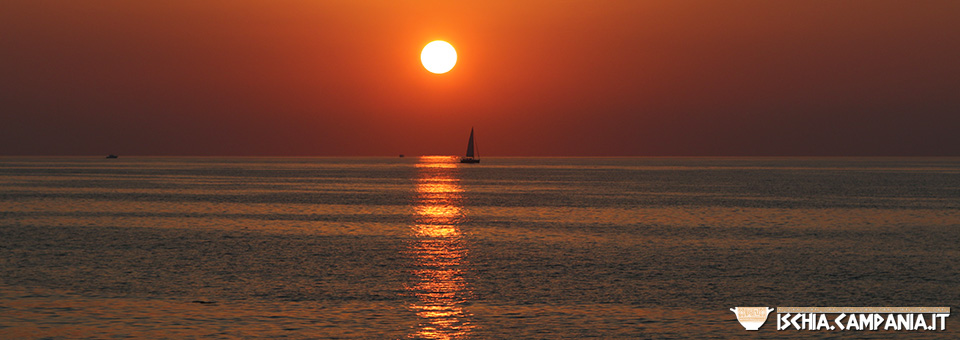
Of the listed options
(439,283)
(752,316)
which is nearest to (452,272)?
(439,283)

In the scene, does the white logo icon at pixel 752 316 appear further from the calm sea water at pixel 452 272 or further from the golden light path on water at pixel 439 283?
the golden light path on water at pixel 439 283

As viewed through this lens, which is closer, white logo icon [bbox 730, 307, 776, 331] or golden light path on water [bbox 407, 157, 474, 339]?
golden light path on water [bbox 407, 157, 474, 339]

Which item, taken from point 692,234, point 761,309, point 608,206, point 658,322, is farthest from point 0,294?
point 608,206

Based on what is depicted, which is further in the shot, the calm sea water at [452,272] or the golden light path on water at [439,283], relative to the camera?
the calm sea water at [452,272]

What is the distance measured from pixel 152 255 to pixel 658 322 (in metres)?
23.3

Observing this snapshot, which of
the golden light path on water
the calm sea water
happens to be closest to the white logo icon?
the calm sea water

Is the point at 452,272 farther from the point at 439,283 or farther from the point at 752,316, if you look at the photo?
the point at 752,316

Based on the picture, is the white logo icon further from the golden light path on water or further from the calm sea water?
the golden light path on water

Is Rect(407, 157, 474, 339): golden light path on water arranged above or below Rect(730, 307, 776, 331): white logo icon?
above

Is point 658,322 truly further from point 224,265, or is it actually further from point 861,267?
point 224,265

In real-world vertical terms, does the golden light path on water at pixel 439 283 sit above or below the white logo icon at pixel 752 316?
above

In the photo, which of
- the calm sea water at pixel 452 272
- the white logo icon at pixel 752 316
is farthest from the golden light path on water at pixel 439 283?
the white logo icon at pixel 752 316

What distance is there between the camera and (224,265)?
34.8 m

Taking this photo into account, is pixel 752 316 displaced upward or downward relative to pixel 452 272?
downward
